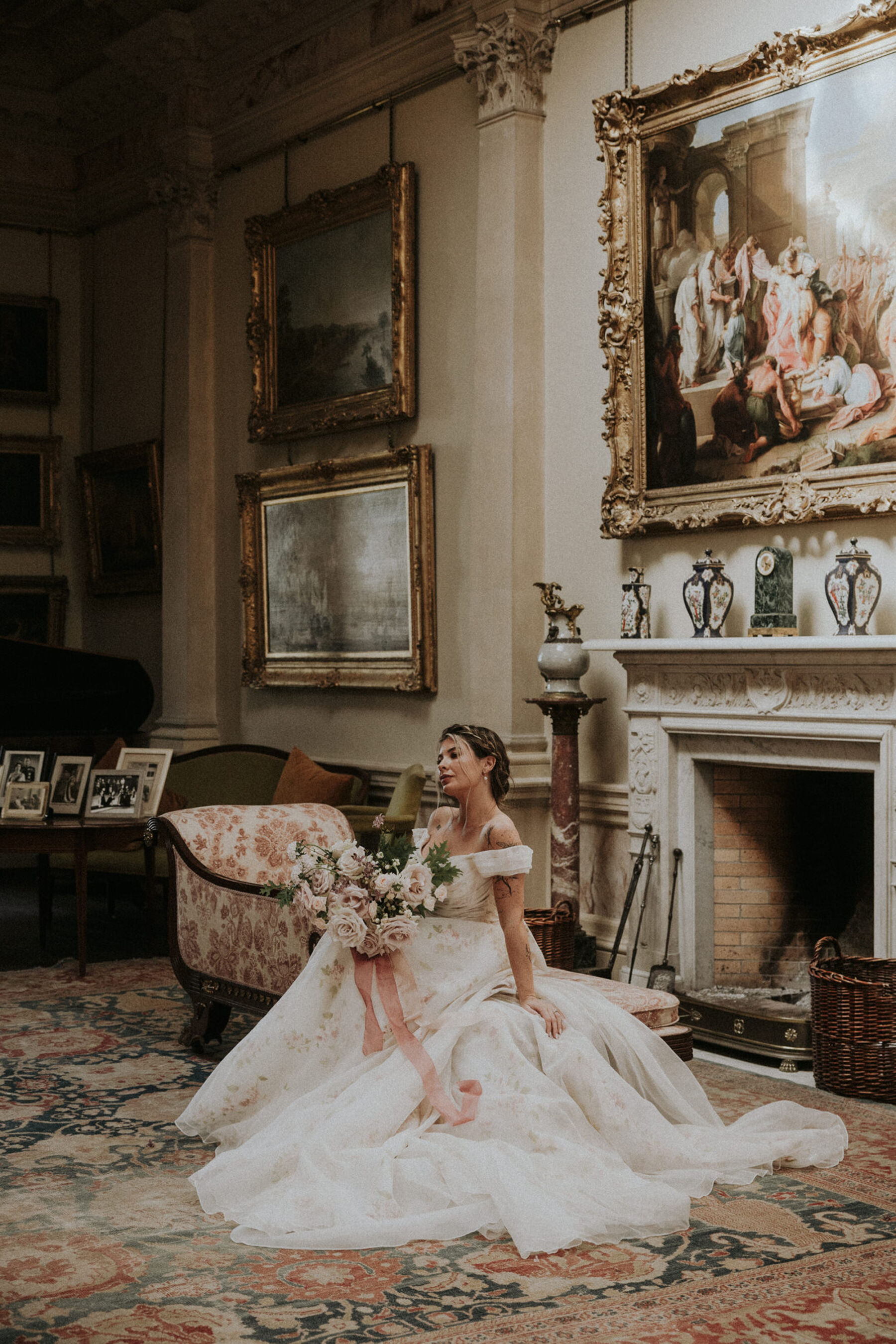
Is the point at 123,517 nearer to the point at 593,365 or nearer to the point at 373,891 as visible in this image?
the point at 593,365

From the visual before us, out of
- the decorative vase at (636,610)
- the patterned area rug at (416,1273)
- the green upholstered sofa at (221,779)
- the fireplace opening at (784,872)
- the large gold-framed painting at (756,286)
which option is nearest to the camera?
the patterned area rug at (416,1273)

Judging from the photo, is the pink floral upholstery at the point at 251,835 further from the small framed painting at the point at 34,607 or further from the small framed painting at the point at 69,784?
the small framed painting at the point at 34,607

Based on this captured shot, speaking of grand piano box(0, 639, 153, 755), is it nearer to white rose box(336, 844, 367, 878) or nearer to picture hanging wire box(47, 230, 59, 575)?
picture hanging wire box(47, 230, 59, 575)

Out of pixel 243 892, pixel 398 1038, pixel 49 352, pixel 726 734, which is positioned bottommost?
pixel 398 1038

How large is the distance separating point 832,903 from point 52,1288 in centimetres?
412

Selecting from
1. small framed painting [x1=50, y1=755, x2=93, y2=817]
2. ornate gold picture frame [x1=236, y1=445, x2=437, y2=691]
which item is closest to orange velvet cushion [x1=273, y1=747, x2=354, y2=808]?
ornate gold picture frame [x1=236, y1=445, x2=437, y2=691]

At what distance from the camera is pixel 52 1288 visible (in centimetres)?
351

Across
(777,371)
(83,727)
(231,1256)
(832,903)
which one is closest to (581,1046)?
(231,1256)

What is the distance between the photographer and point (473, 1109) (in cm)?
422

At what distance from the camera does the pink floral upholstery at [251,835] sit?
19.8ft

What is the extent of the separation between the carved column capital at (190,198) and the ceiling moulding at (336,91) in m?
0.17

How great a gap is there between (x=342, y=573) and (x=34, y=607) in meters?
3.66

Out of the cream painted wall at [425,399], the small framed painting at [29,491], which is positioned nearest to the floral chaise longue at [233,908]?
the cream painted wall at [425,399]

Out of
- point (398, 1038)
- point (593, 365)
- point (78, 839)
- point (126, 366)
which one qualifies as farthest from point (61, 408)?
point (398, 1038)
